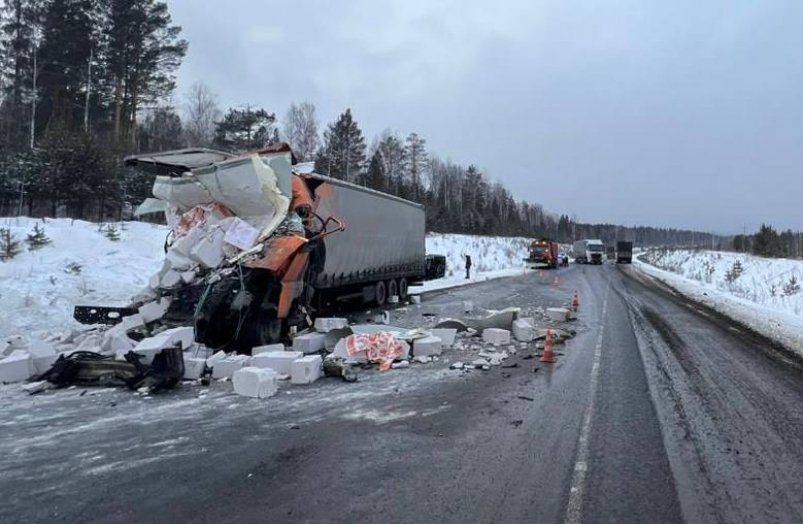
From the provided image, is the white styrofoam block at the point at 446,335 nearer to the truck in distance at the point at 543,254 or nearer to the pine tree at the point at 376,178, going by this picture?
the truck in distance at the point at 543,254

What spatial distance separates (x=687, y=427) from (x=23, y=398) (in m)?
7.50

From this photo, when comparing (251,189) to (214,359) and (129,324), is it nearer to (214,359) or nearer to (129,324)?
(129,324)

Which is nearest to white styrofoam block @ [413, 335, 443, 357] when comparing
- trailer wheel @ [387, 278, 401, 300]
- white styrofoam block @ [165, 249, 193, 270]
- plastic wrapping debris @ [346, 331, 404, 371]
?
plastic wrapping debris @ [346, 331, 404, 371]

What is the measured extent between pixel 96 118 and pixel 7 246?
97.5 ft

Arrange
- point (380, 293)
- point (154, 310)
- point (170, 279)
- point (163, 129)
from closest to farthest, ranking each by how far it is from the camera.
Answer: point (154, 310), point (170, 279), point (380, 293), point (163, 129)

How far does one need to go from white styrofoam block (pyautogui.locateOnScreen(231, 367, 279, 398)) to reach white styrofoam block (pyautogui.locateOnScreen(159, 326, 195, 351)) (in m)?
1.47

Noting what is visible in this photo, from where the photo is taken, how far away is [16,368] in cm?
759

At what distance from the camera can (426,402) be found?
22.0 feet

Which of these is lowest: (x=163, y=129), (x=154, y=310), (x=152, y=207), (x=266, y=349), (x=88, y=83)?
(x=266, y=349)

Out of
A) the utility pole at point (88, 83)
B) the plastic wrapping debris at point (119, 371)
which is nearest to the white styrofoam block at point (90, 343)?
the plastic wrapping debris at point (119, 371)

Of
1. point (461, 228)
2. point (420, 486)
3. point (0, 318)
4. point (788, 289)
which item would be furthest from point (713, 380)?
point (461, 228)

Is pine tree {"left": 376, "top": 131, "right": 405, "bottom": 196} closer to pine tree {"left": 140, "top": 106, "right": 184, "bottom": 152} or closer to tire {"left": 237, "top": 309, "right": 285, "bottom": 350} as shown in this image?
pine tree {"left": 140, "top": 106, "right": 184, "bottom": 152}

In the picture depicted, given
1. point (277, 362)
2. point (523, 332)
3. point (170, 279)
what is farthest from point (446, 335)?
Answer: point (170, 279)

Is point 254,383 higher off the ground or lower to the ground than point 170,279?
lower
